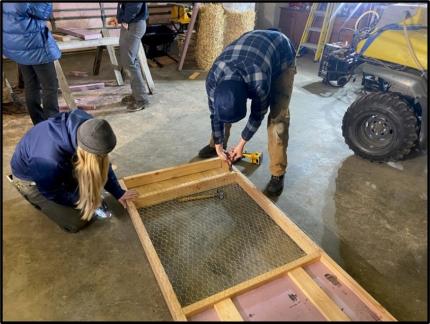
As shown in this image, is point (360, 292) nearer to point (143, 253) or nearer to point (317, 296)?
point (317, 296)

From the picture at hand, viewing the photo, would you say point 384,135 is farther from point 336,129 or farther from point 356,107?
point 336,129

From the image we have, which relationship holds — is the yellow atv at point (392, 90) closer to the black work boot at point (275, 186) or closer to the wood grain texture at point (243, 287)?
the black work boot at point (275, 186)

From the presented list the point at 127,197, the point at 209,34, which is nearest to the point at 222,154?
the point at 127,197

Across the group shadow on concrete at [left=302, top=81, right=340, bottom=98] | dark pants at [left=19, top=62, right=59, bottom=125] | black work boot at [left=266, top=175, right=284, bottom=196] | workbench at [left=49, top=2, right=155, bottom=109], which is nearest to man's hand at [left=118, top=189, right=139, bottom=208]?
black work boot at [left=266, top=175, right=284, bottom=196]

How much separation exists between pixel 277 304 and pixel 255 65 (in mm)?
1229

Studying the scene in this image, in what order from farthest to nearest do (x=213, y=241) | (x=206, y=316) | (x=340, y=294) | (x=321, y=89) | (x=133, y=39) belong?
(x=321, y=89) → (x=133, y=39) → (x=213, y=241) → (x=340, y=294) → (x=206, y=316)

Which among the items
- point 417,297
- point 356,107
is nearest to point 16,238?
point 417,297

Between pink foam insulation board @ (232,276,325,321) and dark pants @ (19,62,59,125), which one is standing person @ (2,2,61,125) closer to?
dark pants @ (19,62,59,125)

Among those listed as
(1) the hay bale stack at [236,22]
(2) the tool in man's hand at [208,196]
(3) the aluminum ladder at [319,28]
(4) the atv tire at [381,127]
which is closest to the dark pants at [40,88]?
(2) the tool in man's hand at [208,196]

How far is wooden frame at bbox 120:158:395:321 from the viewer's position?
4.62ft

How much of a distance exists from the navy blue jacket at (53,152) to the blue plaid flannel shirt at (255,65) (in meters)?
0.78

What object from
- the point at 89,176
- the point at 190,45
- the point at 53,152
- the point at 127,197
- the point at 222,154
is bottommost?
the point at 127,197

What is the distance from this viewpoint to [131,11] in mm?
3258

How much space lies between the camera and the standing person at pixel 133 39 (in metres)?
3.28
